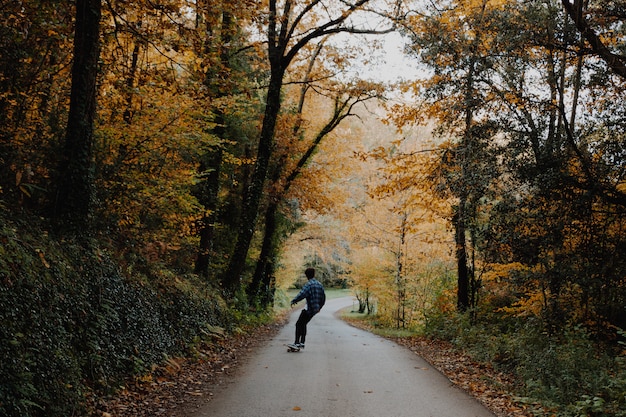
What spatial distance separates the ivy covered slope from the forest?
3cm

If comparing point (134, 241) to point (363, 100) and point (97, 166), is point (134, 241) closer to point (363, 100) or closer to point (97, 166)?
point (97, 166)

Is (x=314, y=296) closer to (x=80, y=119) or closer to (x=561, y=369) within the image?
(x=561, y=369)

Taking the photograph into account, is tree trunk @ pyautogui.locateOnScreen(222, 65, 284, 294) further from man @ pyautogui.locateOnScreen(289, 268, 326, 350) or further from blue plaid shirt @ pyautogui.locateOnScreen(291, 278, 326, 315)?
blue plaid shirt @ pyautogui.locateOnScreen(291, 278, 326, 315)

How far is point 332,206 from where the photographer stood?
82.1 ft

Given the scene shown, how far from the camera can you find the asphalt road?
629 cm

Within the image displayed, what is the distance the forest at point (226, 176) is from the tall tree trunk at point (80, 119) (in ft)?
0.10

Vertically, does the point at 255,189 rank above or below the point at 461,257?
above

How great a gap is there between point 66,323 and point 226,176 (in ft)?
42.9

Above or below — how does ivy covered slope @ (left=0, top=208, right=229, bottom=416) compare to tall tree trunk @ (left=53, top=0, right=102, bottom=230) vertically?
below

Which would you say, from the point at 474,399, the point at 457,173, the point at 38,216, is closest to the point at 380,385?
the point at 474,399

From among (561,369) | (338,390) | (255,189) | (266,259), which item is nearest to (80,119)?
(338,390)

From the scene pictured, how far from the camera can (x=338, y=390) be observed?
290 inches

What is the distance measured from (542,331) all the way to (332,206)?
48.8 feet

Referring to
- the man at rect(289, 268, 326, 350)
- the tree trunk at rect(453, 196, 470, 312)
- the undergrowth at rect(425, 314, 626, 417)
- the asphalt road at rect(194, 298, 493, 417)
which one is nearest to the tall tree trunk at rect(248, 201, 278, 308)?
the tree trunk at rect(453, 196, 470, 312)
